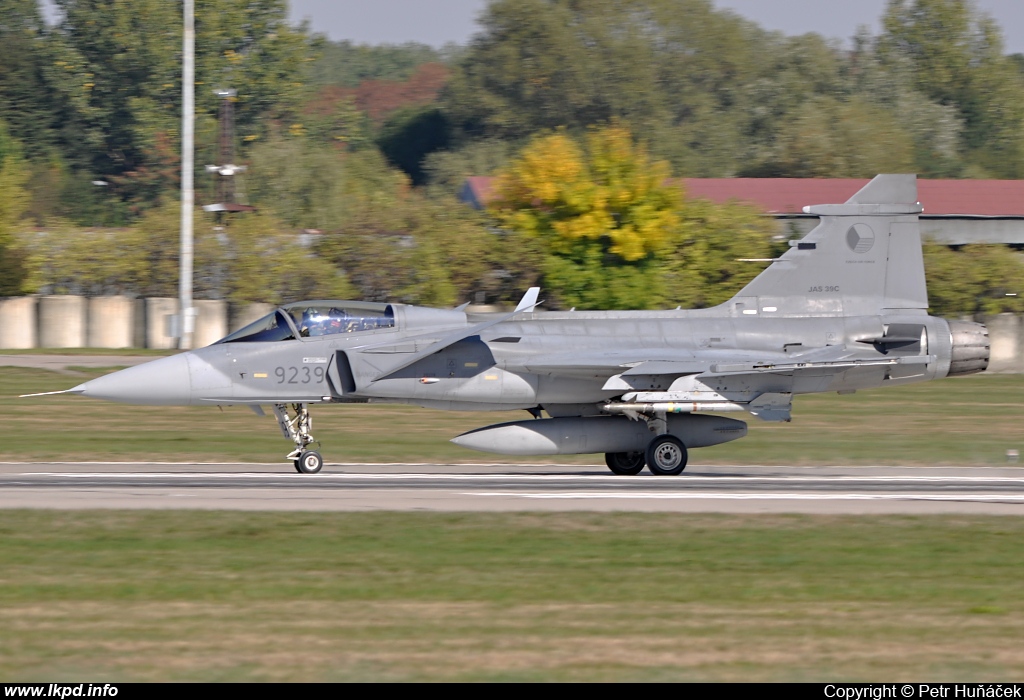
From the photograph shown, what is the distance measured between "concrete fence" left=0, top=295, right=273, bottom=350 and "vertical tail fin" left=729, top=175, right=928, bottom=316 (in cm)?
2368

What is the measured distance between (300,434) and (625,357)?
4.80m

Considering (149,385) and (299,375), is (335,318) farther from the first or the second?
(149,385)

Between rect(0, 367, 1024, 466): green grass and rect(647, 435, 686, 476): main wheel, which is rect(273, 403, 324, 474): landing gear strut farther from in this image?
rect(647, 435, 686, 476): main wheel

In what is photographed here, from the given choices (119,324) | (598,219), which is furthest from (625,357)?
(119,324)

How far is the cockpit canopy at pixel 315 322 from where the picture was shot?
57.8ft

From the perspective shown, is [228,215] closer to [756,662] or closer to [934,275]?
[934,275]

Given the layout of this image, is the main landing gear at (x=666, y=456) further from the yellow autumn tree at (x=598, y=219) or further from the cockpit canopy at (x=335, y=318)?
the yellow autumn tree at (x=598, y=219)

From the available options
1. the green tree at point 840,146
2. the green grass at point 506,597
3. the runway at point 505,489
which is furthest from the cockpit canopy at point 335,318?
the green tree at point 840,146

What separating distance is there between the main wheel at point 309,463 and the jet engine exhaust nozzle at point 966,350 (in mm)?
9453

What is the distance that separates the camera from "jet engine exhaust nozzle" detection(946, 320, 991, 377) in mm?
18938

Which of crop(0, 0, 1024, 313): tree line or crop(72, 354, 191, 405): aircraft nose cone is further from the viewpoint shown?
crop(0, 0, 1024, 313): tree line

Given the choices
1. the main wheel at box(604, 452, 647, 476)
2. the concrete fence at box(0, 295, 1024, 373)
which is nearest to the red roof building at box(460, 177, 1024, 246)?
the concrete fence at box(0, 295, 1024, 373)

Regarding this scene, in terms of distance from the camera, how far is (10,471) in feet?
59.2

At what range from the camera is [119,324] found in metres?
39.9
